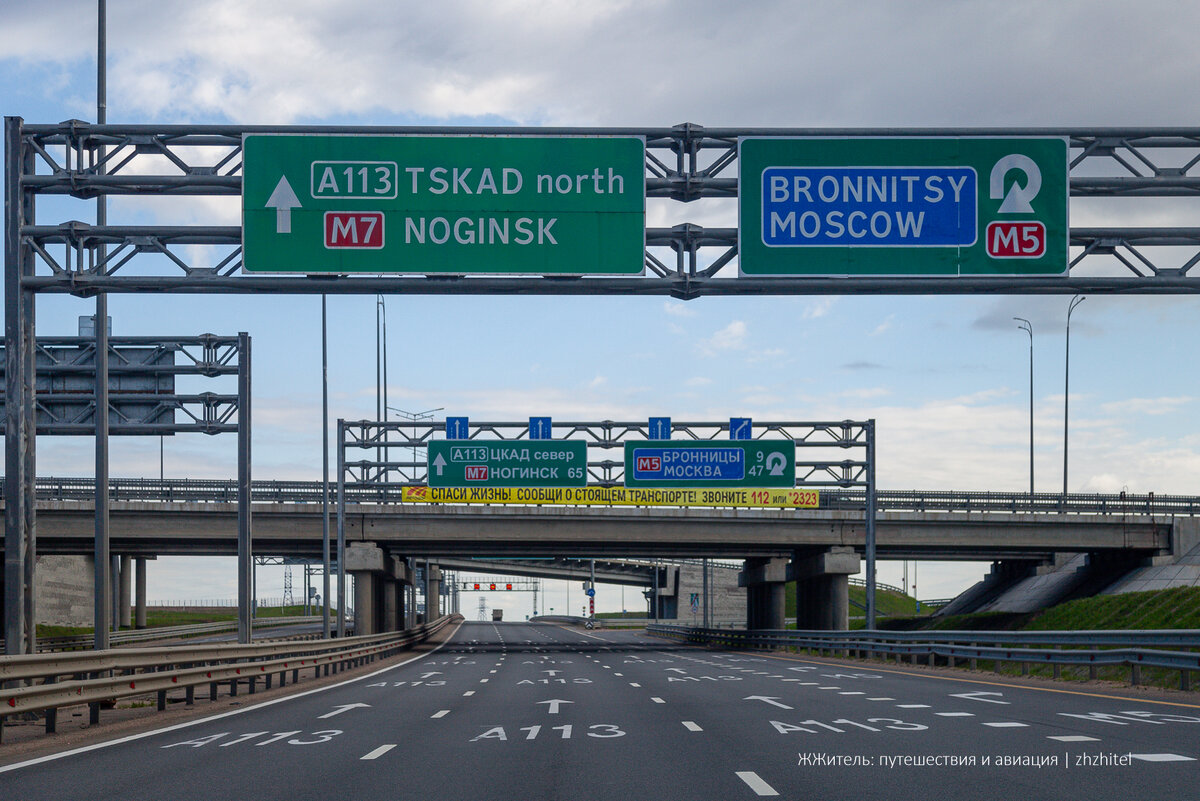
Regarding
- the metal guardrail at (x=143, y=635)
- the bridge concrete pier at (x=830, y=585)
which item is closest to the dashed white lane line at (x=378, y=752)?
the metal guardrail at (x=143, y=635)

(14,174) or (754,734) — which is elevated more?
(14,174)

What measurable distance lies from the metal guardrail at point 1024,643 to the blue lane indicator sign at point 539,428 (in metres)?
12.3

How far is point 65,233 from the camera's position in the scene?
65.1 feet

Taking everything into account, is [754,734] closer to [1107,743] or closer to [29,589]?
[1107,743]

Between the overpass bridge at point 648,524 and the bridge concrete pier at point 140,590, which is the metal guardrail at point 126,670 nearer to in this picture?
the overpass bridge at point 648,524

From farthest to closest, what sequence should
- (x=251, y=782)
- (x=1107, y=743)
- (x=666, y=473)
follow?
(x=666, y=473), (x=1107, y=743), (x=251, y=782)

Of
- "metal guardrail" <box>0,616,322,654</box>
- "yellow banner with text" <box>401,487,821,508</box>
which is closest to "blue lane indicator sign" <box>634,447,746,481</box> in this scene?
"yellow banner with text" <box>401,487,821,508</box>

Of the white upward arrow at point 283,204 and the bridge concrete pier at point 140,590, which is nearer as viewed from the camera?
the white upward arrow at point 283,204

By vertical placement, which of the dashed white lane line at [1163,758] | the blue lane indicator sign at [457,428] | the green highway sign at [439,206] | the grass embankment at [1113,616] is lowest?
the grass embankment at [1113,616]

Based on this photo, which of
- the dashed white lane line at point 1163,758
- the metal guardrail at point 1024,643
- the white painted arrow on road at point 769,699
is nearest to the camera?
the dashed white lane line at point 1163,758

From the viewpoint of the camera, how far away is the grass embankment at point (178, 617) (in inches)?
2776

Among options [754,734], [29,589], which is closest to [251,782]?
[754,734]

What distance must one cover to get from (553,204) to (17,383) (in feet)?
27.0

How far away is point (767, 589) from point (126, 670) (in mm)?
54987
